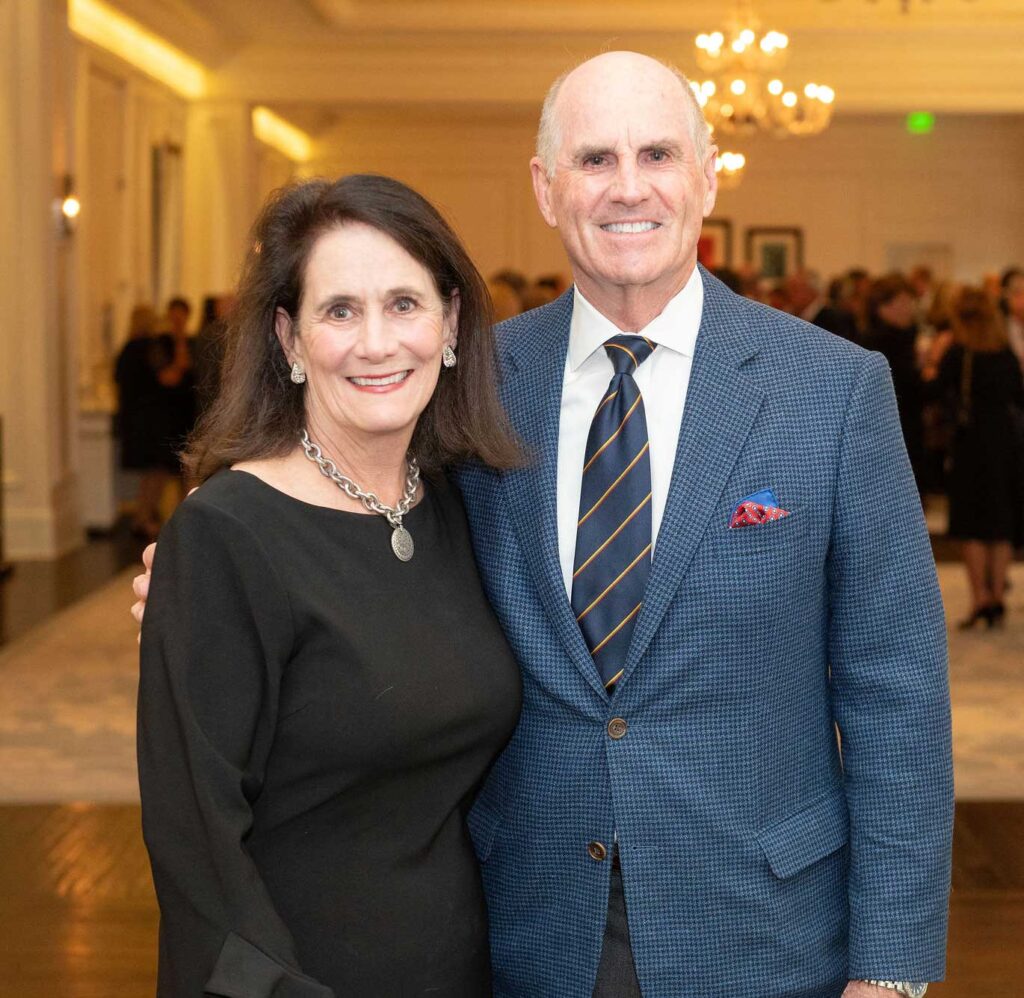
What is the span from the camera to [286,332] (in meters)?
1.96

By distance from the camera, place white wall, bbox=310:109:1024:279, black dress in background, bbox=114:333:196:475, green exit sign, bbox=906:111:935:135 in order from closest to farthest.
Answer: black dress in background, bbox=114:333:196:475 → green exit sign, bbox=906:111:935:135 → white wall, bbox=310:109:1024:279

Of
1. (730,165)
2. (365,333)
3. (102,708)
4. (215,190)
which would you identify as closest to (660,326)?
(365,333)

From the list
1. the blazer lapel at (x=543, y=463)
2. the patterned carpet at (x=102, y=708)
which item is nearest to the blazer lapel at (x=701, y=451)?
the blazer lapel at (x=543, y=463)

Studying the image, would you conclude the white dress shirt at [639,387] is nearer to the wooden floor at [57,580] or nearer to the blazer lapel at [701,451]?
the blazer lapel at [701,451]

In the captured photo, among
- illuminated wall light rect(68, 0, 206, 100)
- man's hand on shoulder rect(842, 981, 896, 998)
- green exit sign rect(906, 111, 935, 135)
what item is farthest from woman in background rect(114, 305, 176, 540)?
green exit sign rect(906, 111, 935, 135)

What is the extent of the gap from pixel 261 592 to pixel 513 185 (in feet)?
61.3

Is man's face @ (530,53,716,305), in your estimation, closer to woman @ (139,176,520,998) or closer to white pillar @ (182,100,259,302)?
woman @ (139,176,520,998)

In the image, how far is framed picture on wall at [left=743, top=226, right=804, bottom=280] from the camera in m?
19.8

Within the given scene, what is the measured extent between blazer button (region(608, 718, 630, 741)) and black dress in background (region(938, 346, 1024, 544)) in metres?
6.60

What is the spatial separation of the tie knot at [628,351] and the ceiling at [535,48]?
11.2m

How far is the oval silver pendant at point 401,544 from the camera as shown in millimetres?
1936

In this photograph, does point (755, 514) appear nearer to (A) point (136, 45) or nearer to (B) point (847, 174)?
(A) point (136, 45)

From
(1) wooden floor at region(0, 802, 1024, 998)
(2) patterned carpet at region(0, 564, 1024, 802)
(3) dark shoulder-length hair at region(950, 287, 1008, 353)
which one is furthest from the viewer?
(3) dark shoulder-length hair at region(950, 287, 1008, 353)

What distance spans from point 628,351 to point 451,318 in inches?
9.4
